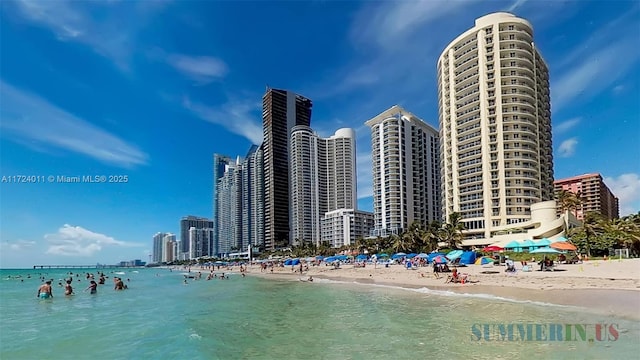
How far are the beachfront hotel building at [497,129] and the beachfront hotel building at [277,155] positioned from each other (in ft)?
289

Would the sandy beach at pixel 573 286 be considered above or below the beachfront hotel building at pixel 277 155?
below

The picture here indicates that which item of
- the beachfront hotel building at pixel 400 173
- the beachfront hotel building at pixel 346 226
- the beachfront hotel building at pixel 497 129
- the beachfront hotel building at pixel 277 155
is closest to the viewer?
the beachfront hotel building at pixel 497 129

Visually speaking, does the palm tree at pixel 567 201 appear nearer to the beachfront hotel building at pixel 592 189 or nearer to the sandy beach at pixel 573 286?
the sandy beach at pixel 573 286

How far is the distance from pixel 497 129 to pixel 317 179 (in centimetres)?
9308

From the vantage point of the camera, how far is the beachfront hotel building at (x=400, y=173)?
106 metres

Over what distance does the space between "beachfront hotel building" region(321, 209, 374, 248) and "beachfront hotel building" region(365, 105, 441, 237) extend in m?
27.6

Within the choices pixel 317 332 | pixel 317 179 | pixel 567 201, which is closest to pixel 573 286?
pixel 317 332

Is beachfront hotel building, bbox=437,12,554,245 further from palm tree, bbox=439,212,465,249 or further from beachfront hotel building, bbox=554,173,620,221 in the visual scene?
beachfront hotel building, bbox=554,173,620,221

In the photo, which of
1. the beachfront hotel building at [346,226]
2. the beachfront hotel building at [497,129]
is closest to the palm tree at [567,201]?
the beachfront hotel building at [497,129]

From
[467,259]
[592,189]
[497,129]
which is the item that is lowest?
[467,259]

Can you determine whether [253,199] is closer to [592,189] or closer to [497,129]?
[497,129]

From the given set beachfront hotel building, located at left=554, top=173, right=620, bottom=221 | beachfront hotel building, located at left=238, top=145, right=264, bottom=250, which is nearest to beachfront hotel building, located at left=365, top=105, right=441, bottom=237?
beachfront hotel building, located at left=554, top=173, right=620, bottom=221

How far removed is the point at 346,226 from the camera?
137m

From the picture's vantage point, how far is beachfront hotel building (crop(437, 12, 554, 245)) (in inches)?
2781
